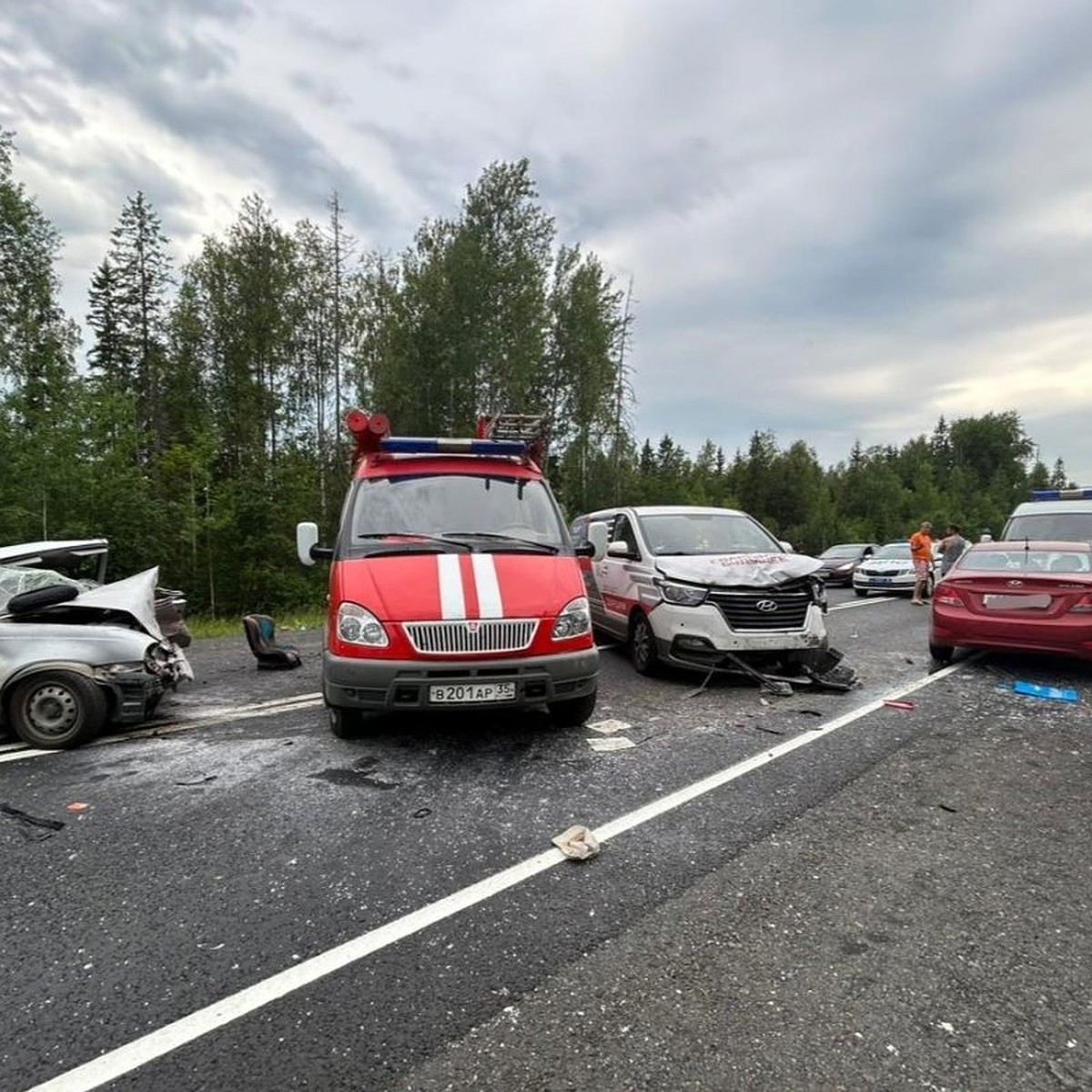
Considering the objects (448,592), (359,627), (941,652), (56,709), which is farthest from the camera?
(941,652)

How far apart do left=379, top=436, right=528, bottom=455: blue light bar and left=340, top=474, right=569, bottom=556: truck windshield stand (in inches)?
11.7

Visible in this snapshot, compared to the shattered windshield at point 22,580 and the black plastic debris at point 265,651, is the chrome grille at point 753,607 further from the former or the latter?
the shattered windshield at point 22,580

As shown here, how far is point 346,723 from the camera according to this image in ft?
16.3

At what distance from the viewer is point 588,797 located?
4031 mm

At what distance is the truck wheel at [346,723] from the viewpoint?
4.94 m

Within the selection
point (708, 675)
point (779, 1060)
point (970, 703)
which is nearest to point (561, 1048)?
point (779, 1060)

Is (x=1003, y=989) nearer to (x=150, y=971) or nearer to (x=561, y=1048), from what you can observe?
(x=561, y=1048)

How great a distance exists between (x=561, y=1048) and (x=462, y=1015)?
1.15 feet

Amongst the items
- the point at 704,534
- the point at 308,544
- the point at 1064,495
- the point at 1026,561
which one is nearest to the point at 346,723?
the point at 308,544

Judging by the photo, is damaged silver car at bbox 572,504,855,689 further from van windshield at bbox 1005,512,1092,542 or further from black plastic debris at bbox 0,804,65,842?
black plastic debris at bbox 0,804,65,842

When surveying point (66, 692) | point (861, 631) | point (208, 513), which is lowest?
point (861, 631)

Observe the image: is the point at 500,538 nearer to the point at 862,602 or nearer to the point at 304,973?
the point at 304,973

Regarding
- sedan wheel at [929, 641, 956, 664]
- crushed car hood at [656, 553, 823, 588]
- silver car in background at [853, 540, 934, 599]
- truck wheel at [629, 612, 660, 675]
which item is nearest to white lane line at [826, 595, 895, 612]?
silver car in background at [853, 540, 934, 599]

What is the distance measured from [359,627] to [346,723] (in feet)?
2.95
